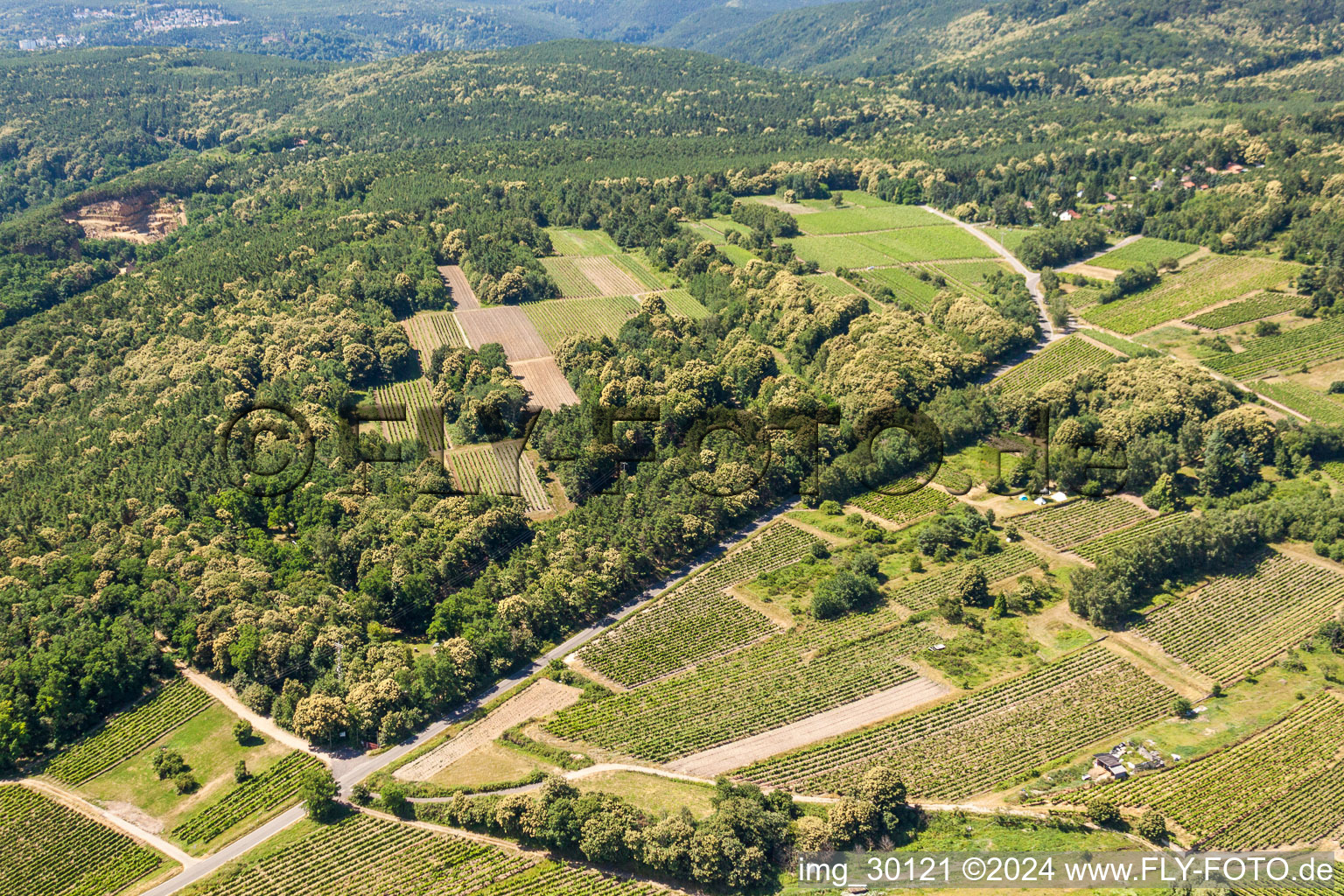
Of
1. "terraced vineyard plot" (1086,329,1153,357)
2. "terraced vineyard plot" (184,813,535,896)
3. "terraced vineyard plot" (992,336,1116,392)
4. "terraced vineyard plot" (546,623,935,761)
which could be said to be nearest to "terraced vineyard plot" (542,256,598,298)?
"terraced vineyard plot" (992,336,1116,392)

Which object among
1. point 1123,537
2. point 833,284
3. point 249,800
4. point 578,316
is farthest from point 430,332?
point 1123,537

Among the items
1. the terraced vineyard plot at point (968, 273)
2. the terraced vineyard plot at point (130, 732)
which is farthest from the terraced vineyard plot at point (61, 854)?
the terraced vineyard plot at point (968, 273)

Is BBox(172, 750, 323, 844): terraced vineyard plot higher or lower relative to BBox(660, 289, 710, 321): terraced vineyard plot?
lower

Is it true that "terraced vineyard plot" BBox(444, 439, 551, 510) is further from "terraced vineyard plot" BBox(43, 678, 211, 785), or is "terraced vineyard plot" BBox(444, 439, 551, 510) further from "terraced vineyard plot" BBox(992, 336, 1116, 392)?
"terraced vineyard plot" BBox(992, 336, 1116, 392)

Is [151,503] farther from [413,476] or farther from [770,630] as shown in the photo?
[770,630]

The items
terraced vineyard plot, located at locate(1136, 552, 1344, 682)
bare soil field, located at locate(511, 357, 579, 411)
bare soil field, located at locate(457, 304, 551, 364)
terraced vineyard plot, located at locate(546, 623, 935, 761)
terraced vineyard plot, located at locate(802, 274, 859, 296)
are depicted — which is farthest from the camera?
terraced vineyard plot, located at locate(802, 274, 859, 296)

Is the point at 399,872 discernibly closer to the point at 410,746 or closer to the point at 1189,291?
the point at 410,746

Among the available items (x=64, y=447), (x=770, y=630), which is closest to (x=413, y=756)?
(x=770, y=630)
